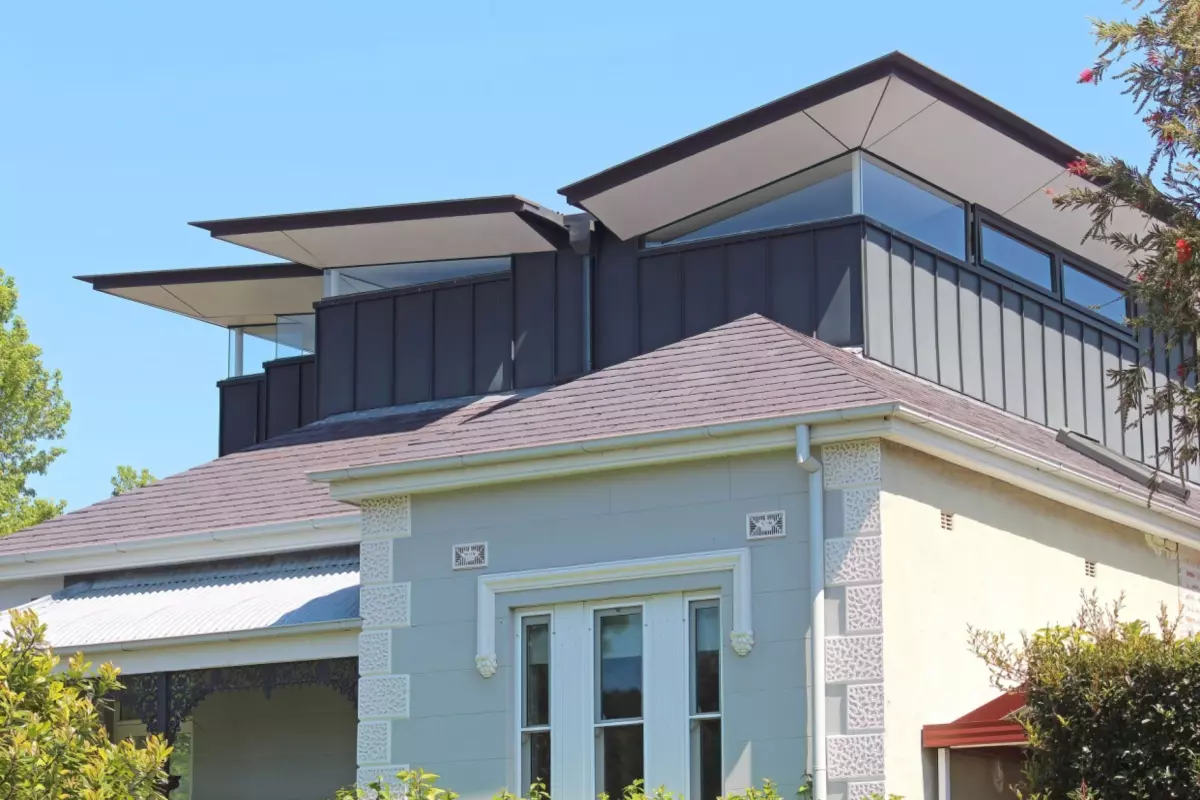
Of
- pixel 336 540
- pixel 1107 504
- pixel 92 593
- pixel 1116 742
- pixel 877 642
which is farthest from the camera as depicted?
pixel 92 593

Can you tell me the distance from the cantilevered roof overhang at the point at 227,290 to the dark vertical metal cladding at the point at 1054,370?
843 centimetres

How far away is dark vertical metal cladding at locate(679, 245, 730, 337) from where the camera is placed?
17375 millimetres

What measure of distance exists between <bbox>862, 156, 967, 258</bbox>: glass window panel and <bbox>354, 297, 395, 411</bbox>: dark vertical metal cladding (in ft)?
18.9

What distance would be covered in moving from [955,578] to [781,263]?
4.27 meters

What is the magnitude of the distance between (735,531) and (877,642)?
1.36 metres

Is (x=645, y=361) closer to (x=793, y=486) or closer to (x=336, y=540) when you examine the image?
(x=793, y=486)

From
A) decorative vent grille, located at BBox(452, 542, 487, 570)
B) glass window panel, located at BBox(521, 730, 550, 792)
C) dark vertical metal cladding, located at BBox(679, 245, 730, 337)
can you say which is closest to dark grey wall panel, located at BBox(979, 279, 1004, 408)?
dark vertical metal cladding, located at BBox(679, 245, 730, 337)

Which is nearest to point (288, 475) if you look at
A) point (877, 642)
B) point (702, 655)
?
point (702, 655)

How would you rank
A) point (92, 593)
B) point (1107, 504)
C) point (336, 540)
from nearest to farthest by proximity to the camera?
1. point (1107, 504)
2. point (336, 540)
3. point (92, 593)

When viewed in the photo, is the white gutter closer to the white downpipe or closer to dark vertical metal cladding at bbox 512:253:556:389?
the white downpipe

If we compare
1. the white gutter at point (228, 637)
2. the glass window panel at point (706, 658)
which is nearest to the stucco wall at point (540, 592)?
the glass window panel at point (706, 658)

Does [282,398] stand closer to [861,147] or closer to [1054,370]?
[861,147]

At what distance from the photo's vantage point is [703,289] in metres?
17.5

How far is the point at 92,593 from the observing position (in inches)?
723
